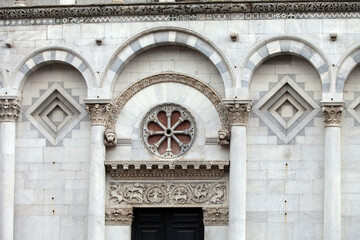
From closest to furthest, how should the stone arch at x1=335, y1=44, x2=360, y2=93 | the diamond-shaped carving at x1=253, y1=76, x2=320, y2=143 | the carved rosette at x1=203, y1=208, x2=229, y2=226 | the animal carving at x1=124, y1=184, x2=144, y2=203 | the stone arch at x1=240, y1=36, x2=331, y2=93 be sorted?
the stone arch at x1=335, y1=44, x2=360, y2=93 → the stone arch at x1=240, y1=36, x2=331, y2=93 → the carved rosette at x1=203, y1=208, x2=229, y2=226 → the diamond-shaped carving at x1=253, y1=76, x2=320, y2=143 → the animal carving at x1=124, y1=184, x2=144, y2=203

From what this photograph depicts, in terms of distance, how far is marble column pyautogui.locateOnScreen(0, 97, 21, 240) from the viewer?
24.3 metres

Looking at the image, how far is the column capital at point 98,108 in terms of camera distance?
2439cm

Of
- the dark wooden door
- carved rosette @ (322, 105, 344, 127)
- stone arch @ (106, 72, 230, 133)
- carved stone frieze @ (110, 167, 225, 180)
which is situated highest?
stone arch @ (106, 72, 230, 133)

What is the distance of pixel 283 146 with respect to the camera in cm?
2419

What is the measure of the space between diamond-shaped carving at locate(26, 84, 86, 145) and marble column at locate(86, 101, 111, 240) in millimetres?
540

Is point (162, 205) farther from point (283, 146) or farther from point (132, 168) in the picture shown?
point (283, 146)

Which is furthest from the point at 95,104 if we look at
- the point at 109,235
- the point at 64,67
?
the point at 109,235

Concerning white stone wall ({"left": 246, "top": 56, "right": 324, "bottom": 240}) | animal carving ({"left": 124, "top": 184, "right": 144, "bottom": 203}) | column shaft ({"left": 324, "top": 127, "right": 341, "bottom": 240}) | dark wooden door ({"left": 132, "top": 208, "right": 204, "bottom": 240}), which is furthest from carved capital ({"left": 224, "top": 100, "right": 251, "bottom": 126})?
animal carving ({"left": 124, "top": 184, "right": 144, "bottom": 203})

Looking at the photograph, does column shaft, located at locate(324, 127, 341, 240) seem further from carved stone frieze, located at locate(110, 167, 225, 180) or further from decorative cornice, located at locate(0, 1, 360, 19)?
decorative cornice, located at locate(0, 1, 360, 19)

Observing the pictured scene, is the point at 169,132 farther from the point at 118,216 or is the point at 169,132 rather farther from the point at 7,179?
the point at 7,179

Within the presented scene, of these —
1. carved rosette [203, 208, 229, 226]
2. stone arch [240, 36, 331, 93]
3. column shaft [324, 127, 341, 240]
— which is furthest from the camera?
carved rosette [203, 208, 229, 226]

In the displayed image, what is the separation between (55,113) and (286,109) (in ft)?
17.1

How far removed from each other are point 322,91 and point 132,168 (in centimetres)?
445

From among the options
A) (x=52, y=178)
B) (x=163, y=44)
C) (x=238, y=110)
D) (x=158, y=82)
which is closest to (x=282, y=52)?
(x=238, y=110)
